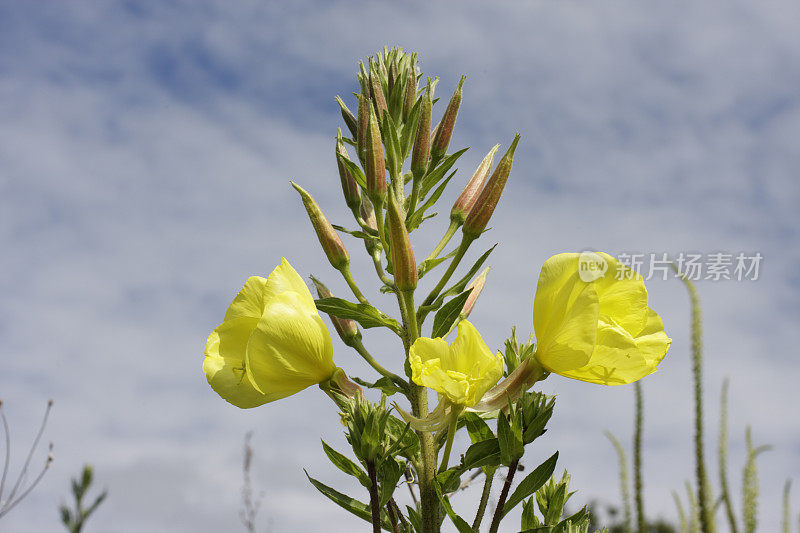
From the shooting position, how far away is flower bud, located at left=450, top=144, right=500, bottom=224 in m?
1.80

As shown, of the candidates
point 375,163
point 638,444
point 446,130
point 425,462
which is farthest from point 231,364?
point 638,444

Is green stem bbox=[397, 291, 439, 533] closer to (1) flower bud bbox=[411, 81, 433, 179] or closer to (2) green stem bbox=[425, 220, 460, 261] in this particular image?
(2) green stem bbox=[425, 220, 460, 261]

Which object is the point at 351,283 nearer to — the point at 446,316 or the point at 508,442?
the point at 446,316

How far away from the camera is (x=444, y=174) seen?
1884 millimetres

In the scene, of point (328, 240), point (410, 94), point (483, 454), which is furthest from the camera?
point (410, 94)

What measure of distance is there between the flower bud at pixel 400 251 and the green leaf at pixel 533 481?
0.53 meters

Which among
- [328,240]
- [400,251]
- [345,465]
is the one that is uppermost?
[328,240]

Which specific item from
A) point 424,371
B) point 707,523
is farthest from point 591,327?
point 707,523

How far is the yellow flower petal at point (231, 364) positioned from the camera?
1547 millimetres

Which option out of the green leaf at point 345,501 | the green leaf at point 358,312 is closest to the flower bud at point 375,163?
the green leaf at point 358,312

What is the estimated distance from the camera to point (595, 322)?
1323 millimetres

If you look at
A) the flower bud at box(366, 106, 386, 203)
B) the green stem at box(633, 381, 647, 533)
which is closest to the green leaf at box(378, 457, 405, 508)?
the flower bud at box(366, 106, 386, 203)

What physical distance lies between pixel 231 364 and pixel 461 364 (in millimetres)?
619

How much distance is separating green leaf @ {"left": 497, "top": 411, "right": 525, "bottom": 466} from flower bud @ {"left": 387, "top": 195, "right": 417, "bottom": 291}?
0.42 meters
